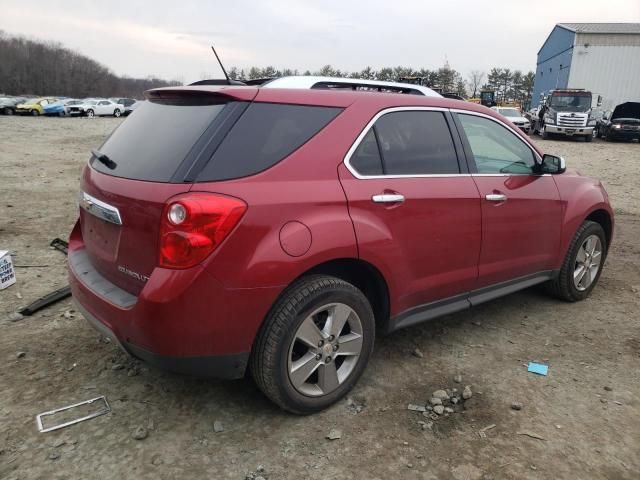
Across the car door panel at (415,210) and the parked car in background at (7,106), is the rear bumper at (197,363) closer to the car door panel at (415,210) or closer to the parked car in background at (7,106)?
the car door panel at (415,210)

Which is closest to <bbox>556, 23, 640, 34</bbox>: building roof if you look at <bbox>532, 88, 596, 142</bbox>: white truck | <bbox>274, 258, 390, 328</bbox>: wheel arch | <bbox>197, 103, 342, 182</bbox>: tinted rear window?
<bbox>532, 88, 596, 142</bbox>: white truck

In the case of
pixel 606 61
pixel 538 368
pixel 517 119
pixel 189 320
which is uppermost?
pixel 606 61

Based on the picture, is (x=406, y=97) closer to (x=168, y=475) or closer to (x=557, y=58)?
(x=168, y=475)

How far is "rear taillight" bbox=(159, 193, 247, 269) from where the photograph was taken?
7.57 feet

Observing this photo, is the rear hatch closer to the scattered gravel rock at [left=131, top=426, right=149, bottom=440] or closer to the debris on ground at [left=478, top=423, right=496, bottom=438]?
the scattered gravel rock at [left=131, top=426, right=149, bottom=440]

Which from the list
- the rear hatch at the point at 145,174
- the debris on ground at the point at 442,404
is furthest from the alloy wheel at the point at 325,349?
the rear hatch at the point at 145,174

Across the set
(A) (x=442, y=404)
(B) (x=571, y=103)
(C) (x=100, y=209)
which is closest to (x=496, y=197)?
(A) (x=442, y=404)

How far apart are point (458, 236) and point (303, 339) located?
1.29m

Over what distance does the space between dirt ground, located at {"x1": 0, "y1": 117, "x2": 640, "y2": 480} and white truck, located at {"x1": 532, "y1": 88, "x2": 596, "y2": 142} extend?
903 inches

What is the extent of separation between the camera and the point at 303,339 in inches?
106

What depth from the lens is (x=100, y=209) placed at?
2744 mm

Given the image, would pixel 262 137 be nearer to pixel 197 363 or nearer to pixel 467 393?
pixel 197 363

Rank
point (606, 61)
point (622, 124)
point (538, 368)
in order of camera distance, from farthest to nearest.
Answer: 1. point (606, 61)
2. point (622, 124)
3. point (538, 368)

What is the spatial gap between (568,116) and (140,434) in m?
26.3
